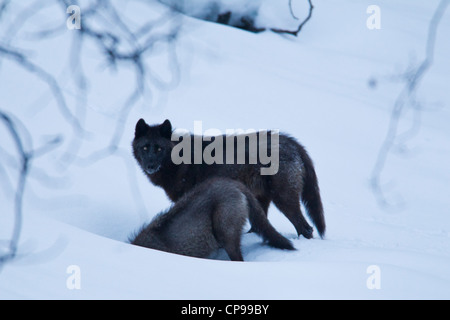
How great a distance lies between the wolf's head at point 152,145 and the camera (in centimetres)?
745

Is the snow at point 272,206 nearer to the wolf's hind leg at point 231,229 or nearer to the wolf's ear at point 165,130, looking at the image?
the wolf's hind leg at point 231,229

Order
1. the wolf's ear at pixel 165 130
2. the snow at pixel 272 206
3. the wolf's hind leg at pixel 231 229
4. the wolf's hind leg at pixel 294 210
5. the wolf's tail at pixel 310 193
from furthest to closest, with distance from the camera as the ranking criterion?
the wolf's ear at pixel 165 130 < the wolf's tail at pixel 310 193 < the wolf's hind leg at pixel 294 210 < the wolf's hind leg at pixel 231 229 < the snow at pixel 272 206

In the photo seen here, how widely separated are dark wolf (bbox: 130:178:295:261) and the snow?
217 millimetres

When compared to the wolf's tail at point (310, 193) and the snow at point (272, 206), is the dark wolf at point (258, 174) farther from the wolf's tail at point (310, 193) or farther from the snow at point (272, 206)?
the snow at point (272, 206)

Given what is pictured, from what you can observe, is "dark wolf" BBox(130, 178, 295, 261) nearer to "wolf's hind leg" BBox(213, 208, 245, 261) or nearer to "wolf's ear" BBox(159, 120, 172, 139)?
"wolf's hind leg" BBox(213, 208, 245, 261)

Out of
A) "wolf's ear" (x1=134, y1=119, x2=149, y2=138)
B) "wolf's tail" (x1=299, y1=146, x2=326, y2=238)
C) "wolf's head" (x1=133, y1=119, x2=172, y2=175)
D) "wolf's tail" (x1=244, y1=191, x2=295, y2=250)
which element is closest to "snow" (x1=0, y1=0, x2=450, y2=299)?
"wolf's tail" (x1=244, y1=191, x2=295, y2=250)

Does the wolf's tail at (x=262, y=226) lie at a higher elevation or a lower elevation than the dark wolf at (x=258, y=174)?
lower

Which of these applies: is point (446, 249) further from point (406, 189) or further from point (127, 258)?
point (127, 258)

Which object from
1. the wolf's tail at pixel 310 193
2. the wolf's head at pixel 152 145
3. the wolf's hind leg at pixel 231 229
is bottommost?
the wolf's hind leg at pixel 231 229

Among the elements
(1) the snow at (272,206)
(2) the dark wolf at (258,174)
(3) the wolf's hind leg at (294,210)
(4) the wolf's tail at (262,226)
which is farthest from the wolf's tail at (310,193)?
(4) the wolf's tail at (262,226)

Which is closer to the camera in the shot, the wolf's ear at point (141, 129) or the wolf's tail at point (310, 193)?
the wolf's tail at point (310, 193)

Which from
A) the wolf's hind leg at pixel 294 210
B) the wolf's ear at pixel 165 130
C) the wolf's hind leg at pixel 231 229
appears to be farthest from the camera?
the wolf's ear at pixel 165 130

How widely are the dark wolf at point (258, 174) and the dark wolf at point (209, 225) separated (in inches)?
29.5

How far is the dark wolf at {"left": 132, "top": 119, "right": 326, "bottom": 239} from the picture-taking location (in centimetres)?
690
